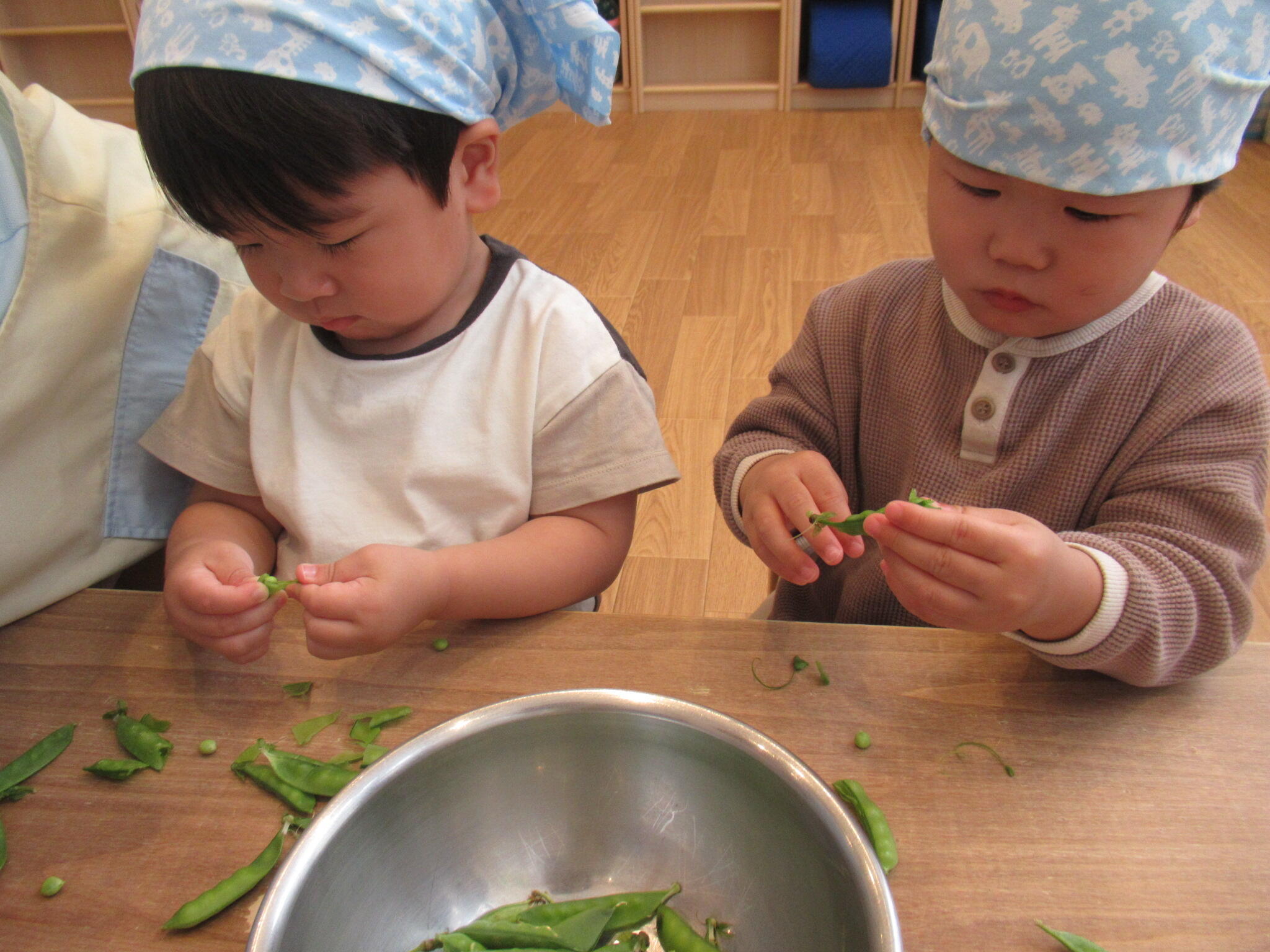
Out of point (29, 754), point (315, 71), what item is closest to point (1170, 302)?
point (315, 71)

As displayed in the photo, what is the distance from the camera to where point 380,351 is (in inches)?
38.5

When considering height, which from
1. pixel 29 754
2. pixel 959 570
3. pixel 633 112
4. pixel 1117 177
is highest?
pixel 1117 177

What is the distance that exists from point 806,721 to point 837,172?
3.67m

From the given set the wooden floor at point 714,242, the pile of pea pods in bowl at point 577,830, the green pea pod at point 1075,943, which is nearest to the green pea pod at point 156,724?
the pile of pea pods in bowl at point 577,830

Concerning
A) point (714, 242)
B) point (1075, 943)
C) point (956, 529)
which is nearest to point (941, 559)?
point (956, 529)

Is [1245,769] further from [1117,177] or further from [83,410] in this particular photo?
[83,410]

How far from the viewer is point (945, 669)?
0.72m

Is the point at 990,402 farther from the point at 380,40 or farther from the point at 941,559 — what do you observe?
the point at 380,40

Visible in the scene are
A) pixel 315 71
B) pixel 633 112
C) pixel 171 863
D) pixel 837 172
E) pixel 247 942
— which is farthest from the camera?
pixel 633 112

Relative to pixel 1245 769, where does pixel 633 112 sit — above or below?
below

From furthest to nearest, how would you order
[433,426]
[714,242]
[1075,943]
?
[714,242]
[433,426]
[1075,943]

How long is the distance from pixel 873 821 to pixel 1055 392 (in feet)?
1.53

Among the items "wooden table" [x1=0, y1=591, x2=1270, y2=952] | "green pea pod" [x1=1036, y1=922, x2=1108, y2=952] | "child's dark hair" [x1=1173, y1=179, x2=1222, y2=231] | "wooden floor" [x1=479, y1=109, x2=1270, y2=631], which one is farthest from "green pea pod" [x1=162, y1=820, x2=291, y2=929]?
"wooden floor" [x1=479, y1=109, x2=1270, y2=631]

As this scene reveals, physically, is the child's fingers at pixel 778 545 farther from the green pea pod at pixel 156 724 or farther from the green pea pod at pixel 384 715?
the green pea pod at pixel 156 724
